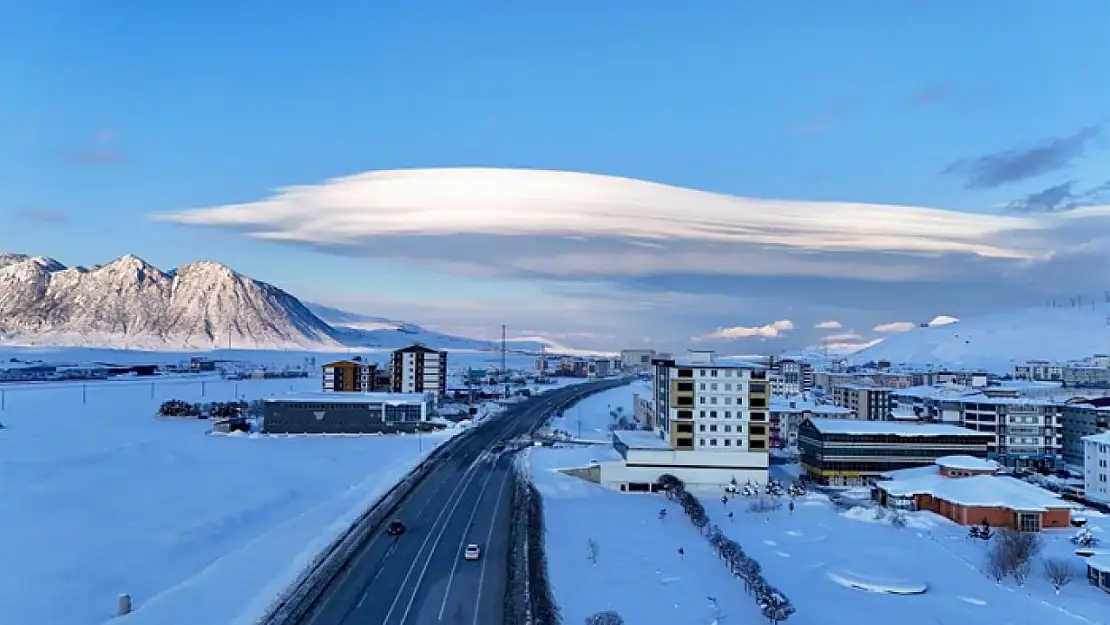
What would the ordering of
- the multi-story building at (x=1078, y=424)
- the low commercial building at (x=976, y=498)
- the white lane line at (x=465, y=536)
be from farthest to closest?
the multi-story building at (x=1078, y=424) < the low commercial building at (x=976, y=498) < the white lane line at (x=465, y=536)

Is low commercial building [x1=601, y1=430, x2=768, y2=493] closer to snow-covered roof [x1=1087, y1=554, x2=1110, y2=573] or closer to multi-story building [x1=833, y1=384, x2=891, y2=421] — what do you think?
snow-covered roof [x1=1087, y1=554, x2=1110, y2=573]

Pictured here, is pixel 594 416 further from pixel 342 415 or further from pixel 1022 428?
pixel 1022 428

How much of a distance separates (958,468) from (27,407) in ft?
224

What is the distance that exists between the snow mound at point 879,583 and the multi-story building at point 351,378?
5746 centimetres

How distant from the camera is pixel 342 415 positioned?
56344 mm

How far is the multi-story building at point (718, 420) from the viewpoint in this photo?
39062 mm

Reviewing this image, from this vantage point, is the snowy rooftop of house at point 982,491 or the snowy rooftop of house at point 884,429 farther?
the snowy rooftop of house at point 884,429

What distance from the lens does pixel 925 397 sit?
198ft

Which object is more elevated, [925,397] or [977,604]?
[925,397]

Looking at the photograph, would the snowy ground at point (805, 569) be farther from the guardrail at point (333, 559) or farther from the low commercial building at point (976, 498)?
the guardrail at point (333, 559)

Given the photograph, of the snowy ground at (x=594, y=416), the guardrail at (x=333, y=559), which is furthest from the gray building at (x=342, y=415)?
the guardrail at (x=333, y=559)

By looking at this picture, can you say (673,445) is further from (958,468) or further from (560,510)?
(958,468)

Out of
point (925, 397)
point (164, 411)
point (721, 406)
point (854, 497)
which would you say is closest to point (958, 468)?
point (854, 497)

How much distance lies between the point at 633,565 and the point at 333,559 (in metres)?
8.20
